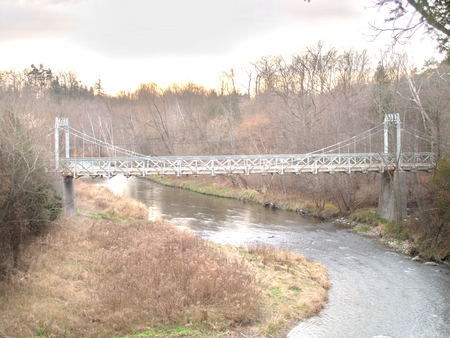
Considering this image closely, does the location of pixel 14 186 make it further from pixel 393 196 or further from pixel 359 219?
pixel 359 219

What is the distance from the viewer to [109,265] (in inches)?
418

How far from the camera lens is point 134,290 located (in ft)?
28.3

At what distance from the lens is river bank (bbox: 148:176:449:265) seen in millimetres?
16245

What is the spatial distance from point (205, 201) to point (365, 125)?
47.2ft

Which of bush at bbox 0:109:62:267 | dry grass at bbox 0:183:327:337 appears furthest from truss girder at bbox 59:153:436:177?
bush at bbox 0:109:62:267

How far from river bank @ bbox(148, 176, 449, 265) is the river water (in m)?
0.75

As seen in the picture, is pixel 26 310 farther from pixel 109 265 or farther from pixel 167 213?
pixel 167 213

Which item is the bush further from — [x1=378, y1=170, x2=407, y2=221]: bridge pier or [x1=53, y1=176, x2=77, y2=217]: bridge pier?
[x1=378, y1=170, x2=407, y2=221]: bridge pier

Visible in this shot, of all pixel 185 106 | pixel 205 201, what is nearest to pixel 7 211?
pixel 205 201

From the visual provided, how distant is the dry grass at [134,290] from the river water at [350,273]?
897mm

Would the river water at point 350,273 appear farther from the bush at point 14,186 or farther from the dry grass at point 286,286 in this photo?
the bush at point 14,186

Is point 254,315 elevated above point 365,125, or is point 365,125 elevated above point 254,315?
point 365,125

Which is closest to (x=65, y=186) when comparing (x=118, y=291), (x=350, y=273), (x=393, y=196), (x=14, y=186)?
(x=14, y=186)

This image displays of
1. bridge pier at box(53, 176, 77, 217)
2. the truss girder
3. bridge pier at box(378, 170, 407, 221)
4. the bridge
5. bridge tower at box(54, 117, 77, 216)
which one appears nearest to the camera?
bridge pier at box(53, 176, 77, 217)
